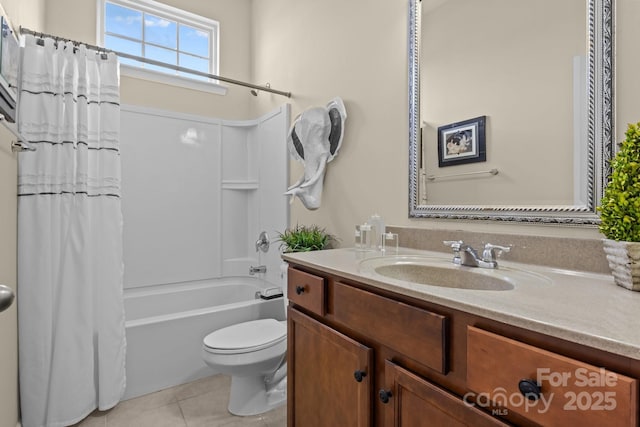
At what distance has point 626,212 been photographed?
2.44 feet

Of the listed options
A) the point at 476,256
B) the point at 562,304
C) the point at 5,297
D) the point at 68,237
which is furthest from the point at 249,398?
the point at 562,304

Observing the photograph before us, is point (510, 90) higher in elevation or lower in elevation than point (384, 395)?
higher

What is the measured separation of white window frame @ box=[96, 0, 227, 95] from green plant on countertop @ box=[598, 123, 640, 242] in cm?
301

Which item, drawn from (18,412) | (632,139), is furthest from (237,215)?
(632,139)

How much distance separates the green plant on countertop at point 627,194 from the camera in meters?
0.73

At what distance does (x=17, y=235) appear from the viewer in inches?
62.2

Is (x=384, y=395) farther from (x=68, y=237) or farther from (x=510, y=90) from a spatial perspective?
(x=68, y=237)

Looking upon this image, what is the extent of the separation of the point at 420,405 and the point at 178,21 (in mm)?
3444

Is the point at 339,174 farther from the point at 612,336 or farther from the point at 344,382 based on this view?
the point at 612,336

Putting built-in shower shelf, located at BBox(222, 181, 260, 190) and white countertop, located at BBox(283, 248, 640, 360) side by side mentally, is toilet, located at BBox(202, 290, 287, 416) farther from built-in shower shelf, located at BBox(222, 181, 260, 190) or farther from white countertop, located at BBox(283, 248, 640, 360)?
built-in shower shelf, located at BBox(222, 181, 260, 190)

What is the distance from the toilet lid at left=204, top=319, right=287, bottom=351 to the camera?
1.70 m

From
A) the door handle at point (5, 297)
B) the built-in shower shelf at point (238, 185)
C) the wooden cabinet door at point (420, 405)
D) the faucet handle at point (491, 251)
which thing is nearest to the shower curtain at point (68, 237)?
the built-in shower shelf at point (238, 185)

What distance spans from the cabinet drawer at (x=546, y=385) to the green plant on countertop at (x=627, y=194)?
1.35 ft

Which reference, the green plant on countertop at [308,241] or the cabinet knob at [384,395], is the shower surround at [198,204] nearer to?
the green plant on countertop at [308,241]
